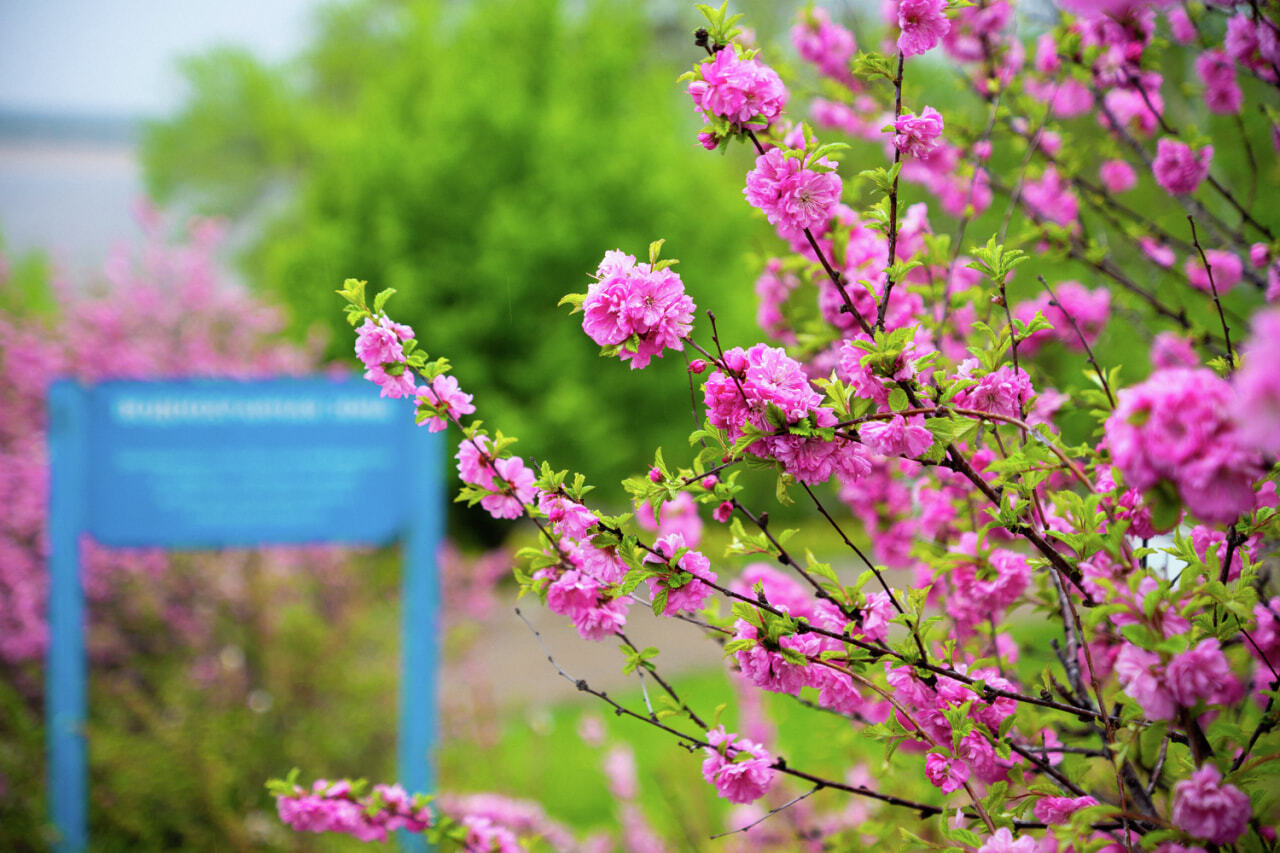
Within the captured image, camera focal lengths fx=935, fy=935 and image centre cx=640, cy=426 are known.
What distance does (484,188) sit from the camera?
9.59m

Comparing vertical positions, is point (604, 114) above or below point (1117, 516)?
above

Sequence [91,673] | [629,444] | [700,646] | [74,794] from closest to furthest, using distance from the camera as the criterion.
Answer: [74,794] → [91,673] → [700,646] → [629,444]

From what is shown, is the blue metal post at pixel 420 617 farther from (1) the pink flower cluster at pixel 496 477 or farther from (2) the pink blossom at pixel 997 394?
(2) the pink blossom at pixel 997 394

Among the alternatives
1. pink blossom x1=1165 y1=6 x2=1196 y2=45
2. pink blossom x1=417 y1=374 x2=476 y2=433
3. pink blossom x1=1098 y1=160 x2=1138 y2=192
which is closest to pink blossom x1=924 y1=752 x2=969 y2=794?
pink blossom x1=417 y1=374 x2=476 y2=433

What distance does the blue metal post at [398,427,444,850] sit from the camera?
3.74 metres

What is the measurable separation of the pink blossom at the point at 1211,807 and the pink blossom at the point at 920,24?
85 centimetres

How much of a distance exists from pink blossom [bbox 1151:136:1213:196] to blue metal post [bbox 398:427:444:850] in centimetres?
270

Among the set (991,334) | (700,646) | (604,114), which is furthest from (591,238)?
(991,334)

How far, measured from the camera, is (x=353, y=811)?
1.58 m

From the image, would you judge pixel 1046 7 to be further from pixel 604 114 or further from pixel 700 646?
pixel 604 114

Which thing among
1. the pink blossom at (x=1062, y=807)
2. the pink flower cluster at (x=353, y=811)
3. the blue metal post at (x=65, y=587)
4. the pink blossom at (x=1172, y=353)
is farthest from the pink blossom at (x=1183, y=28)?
the blue metal post at (x=65, y=587)

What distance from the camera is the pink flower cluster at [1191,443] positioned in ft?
2.27

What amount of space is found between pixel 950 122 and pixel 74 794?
3762 millimetres

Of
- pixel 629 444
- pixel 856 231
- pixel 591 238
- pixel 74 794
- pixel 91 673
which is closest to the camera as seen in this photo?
pixel 856 231
